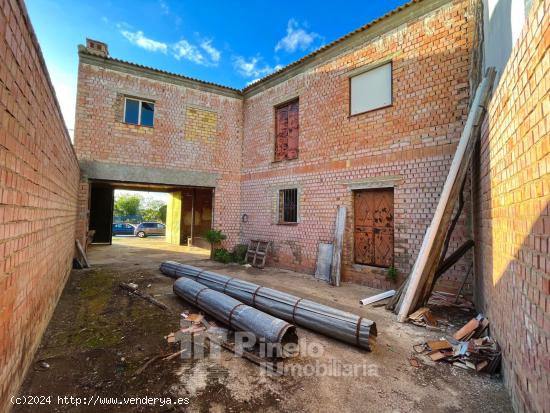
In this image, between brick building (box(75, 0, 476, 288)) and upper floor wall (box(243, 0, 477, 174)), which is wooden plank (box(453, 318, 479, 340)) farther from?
upper floor wall (box(243, 0, 477, 174))

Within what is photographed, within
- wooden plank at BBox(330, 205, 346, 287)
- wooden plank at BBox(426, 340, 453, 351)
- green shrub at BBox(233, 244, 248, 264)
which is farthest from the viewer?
green shrub at BBox(233, 244, 248, 264)

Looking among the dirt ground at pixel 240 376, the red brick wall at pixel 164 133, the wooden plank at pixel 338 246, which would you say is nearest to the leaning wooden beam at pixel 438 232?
the dirt ground at pixel 240 376

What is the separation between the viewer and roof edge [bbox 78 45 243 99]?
8773 mm

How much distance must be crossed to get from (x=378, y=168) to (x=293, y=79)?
14.9 ft

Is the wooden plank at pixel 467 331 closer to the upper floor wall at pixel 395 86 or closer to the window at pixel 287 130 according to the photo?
the upper floor wall at pixel 395 86

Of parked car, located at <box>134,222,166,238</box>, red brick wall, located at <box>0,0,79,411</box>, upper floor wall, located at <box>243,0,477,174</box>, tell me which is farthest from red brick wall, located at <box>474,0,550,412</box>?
parked car, located at <box>134,222,166,238</box>

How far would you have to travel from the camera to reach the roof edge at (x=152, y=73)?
877 cm

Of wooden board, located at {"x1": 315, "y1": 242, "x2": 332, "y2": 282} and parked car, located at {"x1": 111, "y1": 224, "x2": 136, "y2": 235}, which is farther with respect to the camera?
parked car, located at {"x1": 111, "y1": 224, "x2": 136, "y2": 235}

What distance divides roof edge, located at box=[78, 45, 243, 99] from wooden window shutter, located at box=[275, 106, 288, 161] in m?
2.46

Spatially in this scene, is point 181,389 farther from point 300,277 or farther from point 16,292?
point 300,277

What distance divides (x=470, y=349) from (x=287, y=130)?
779 cm

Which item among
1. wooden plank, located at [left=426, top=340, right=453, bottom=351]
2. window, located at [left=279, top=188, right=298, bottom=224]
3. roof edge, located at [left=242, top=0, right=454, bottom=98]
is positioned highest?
roof edge, located at [left=242, top=0, right=454, bottom=98]

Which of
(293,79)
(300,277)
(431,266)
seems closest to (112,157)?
(293,79)

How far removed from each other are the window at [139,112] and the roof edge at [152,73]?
95cm
